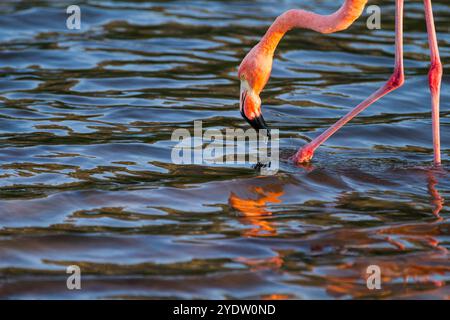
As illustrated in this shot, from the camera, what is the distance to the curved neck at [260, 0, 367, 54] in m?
8.76

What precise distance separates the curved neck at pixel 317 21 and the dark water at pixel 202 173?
121 cm

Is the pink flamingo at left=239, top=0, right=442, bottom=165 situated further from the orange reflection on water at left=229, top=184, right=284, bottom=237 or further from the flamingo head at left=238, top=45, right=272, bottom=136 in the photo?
the orange reflection on water at left=229, top=184, right=284, bottom=237

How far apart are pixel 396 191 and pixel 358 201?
0.50 meters

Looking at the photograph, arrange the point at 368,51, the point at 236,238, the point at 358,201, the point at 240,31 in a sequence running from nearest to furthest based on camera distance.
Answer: the point at 236,238, the point at 358,201, the point at 368,51, the point at 240,31

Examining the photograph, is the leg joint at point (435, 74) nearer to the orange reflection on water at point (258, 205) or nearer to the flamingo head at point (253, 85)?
the flamingo head at point (253, 85)

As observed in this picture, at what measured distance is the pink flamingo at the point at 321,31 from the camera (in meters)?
8.82

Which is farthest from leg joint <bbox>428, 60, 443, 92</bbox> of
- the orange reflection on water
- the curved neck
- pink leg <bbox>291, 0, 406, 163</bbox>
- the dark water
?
the orange reflection on water

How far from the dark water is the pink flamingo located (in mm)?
391

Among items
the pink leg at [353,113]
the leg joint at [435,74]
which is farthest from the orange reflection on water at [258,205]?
the leg joint at [435,74]

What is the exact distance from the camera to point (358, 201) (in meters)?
8.16

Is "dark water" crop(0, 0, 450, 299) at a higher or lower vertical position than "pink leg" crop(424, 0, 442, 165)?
lower

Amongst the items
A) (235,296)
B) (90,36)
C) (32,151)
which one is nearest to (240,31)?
(90,36)

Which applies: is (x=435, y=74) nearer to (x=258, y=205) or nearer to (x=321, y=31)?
(x=321, y=31)

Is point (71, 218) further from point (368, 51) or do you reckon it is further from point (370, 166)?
point (368, 51)
